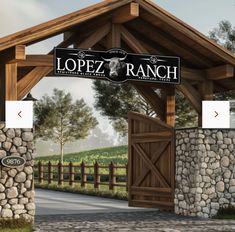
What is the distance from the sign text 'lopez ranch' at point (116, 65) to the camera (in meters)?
15.1

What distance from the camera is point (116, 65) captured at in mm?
15680

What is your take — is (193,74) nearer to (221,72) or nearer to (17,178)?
(221,72)

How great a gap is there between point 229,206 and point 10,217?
6.29 metres

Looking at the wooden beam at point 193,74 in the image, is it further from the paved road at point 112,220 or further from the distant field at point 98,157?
the distant field at point 98,157

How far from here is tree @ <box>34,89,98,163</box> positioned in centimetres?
4481

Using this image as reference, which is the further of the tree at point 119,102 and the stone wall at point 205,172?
the tree at point 119,102

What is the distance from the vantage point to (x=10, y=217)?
13.8 m

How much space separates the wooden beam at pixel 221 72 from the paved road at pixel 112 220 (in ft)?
13.6

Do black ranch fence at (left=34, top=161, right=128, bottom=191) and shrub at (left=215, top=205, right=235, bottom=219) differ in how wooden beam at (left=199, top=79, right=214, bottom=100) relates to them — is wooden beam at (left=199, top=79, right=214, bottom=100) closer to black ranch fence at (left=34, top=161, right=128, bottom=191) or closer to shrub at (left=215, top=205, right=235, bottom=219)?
shrub at (left=215, top=205, right=235, bottom=219)

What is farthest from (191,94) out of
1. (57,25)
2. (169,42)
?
(57,25)

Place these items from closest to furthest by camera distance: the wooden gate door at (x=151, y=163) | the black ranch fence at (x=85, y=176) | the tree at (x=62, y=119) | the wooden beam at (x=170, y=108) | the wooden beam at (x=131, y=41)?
the wooden beam at (x=131, y=41)
the wooden gate door at (x=151, y=163)
the wooden beam at (x=170, y=108)
the black ranch fence at (x=85, y=176)
the tree at (x=62, y=119)

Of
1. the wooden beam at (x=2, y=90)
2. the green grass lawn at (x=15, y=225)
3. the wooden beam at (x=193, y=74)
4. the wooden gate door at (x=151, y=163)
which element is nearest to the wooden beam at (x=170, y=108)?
the wooden gate door at (x=151, y=163)

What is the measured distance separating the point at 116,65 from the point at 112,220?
4.03 metres

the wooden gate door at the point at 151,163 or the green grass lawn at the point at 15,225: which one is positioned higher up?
the wooden gate door at the point at 151,163
